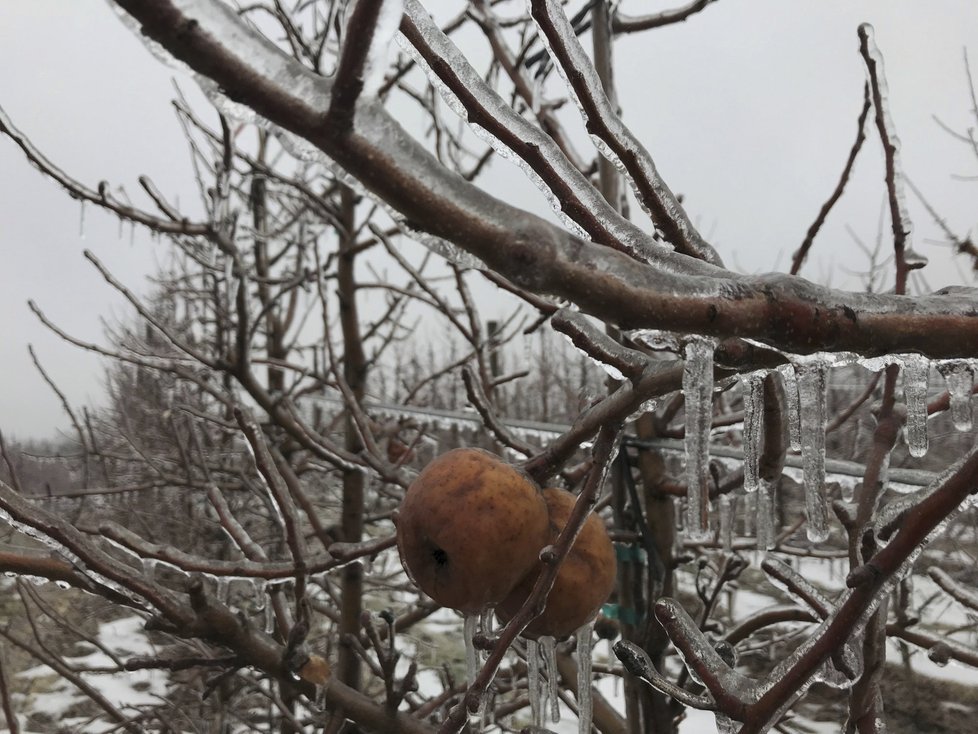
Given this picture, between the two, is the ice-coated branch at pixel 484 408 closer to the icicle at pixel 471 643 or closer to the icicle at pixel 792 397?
the icicle at pixel 471 643

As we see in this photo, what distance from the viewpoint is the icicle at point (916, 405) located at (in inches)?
30.8

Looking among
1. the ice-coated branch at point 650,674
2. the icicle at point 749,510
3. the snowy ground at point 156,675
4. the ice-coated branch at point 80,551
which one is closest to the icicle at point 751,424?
the ice-coated branch at point 650,674

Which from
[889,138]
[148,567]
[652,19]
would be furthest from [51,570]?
[652,19]

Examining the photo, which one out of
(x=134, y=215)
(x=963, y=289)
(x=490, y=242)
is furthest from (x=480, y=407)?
(x=134, y=215)

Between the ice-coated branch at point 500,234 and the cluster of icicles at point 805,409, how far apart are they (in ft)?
0.35

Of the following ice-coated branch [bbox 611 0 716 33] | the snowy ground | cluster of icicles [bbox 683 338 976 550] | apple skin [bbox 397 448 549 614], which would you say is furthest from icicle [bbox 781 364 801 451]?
the snowy ground

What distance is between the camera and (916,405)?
88cm

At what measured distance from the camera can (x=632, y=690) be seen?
62.4 inches

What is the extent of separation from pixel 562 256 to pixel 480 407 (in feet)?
3.36

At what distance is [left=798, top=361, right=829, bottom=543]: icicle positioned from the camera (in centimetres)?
77

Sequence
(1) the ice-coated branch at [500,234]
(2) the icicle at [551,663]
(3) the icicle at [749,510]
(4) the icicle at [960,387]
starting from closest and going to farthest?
(1) the ice-coated branch at [500,234] < (4) the icicle at [960,387] < (2) the icicle at [551,663] < (3) the icicle at [749,510]

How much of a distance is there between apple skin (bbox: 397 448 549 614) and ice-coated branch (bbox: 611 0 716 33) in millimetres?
1590

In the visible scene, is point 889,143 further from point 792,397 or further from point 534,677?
point 534,677

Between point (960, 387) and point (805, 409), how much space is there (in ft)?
0.69
